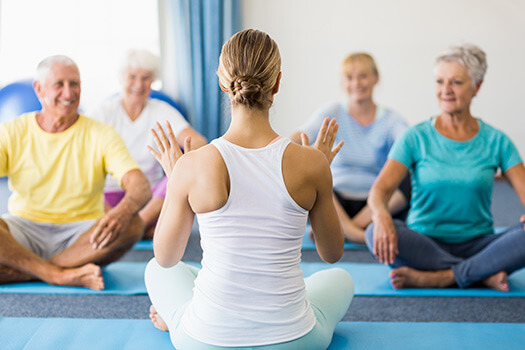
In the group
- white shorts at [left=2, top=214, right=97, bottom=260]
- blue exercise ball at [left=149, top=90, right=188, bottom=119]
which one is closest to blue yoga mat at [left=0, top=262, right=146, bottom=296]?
white shorts at [left=2, top=214, right=97, bottom=260]

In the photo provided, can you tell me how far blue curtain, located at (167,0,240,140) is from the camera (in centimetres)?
545

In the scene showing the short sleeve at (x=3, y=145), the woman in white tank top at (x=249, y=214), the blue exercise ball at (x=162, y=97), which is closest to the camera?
the woman in white tank top at (x=249, y=214)

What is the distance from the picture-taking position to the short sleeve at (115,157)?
2.65 metres

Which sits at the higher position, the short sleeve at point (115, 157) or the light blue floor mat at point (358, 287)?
the short sleeve at point (115, 157)

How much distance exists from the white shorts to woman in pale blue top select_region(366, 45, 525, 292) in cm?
128

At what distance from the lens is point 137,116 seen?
3654mm

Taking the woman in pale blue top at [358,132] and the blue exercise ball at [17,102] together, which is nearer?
the woman in pale blue top at [358,132]

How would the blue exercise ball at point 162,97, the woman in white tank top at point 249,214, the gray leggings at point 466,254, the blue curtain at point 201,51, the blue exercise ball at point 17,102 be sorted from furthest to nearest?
the blue curtain at point 201,51 < the blue exercise ball at point 162,97 < the blue exercise ball at point 17,102 < the gray leggings at point 466,254 < the woman in white tank top at point 249,214

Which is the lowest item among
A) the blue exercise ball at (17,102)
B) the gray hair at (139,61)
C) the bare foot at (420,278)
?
the bare foot at (420,278)

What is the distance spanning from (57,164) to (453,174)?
172 cm

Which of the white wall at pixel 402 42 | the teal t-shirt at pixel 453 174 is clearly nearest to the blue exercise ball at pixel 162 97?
the white wall at pixel 402 42

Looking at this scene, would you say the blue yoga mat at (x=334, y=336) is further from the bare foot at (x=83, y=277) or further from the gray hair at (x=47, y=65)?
the gray hair at (x=47, y=65)

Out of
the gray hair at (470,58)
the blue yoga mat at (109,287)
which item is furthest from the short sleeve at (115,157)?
the gray hair at (470,58)

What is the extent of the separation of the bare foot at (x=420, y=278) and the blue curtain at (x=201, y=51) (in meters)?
3.11
